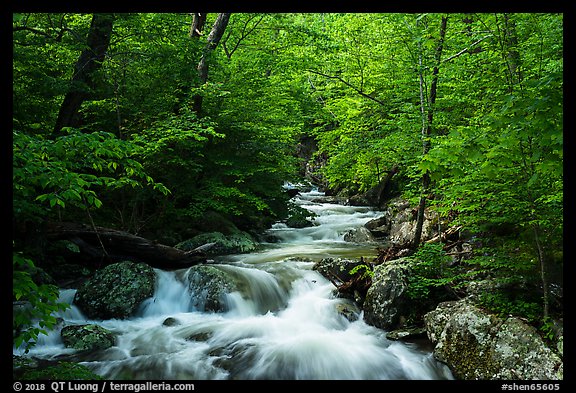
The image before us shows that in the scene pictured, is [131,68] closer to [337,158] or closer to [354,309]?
[337,158]

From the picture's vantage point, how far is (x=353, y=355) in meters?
5.32

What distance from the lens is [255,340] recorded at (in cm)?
596

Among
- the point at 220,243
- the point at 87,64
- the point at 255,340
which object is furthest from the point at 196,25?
the point at 255,340

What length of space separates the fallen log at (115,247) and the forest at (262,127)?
190 mm

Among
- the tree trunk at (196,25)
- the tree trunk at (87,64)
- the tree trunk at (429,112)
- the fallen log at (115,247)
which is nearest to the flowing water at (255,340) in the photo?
the fallen log at (115,247)

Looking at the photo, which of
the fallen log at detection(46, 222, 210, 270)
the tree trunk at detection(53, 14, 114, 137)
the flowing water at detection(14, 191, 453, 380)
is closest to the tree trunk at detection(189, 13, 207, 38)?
the tree trunk at detection(53, 14, 114, 137)

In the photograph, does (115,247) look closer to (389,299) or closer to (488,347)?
(389,299)

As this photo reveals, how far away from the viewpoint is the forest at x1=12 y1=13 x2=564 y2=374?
329 centimetres

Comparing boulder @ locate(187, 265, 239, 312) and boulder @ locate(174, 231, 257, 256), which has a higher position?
boulder @ locate(174, 231, 257, 256)

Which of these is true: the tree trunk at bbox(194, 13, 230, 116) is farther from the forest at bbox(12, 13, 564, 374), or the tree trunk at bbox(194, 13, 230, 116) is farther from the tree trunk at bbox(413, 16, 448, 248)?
the tree trunk at bbox(413, 16, 448, 248)

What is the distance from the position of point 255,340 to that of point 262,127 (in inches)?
245

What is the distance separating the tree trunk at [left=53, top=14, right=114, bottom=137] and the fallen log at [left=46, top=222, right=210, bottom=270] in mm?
2171
